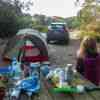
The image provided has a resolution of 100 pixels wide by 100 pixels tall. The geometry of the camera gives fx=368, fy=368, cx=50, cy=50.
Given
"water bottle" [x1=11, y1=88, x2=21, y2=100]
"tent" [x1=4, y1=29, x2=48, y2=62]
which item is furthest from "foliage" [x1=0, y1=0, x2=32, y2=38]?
"water bottle" [x1=11, y1=88, x2=21, y2=100]

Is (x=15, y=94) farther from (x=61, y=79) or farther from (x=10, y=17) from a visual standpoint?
(x=10, y=17)

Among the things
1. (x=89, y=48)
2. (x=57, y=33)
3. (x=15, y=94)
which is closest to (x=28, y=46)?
(x=89, y=48)

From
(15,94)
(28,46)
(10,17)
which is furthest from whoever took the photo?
(10,17)

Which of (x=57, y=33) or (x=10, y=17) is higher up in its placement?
(x=10, y=17)

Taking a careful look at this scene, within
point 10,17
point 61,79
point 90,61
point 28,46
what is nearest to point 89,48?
point 90,61


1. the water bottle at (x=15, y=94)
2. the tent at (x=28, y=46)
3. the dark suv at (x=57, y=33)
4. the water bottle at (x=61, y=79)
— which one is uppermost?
the water bottle at (x=61, y=79)

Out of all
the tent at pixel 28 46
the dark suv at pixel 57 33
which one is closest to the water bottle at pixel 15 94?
the tent at pixel 28 46

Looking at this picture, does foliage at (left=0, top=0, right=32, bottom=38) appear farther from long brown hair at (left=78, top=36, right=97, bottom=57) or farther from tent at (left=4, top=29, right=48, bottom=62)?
long brown hair at (left=78, top=36, right=97, bottom=57)

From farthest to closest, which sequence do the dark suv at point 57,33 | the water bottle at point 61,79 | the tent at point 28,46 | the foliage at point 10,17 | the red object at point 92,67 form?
the dark suv at point 57,33 → the foliage at point 10,17 → the tent at point 28,46 → the red object at point 92,67 → the water bottle at point 61,79

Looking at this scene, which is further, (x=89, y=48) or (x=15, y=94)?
(x=89, y=48)

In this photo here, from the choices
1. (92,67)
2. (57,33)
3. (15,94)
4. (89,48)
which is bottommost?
(57,33)

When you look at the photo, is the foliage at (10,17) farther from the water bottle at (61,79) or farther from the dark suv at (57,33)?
the water bottle at (61,79)

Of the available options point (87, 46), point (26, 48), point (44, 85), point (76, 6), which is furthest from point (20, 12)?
point (44, 85)

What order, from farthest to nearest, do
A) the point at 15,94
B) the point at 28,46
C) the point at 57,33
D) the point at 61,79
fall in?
the point at 57,33
the point at 28,46
the point at 61,79
the point at 15,94
